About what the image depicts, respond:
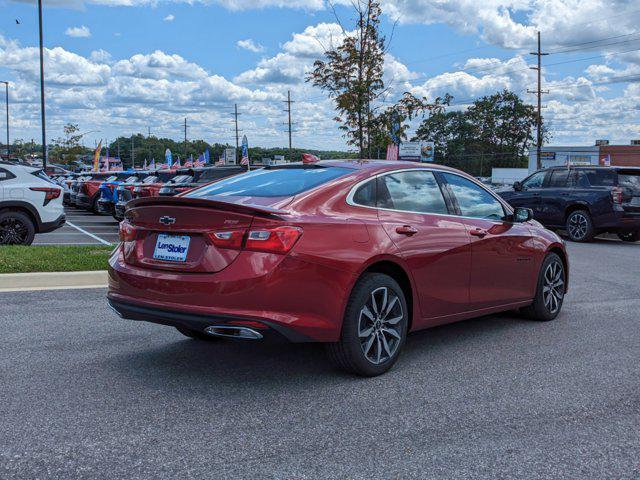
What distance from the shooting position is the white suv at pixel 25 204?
39.3 feet

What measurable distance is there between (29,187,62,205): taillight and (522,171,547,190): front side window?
11.4 meters

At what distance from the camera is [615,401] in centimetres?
449

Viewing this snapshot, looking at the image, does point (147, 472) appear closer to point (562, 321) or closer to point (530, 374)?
point (530, 374)

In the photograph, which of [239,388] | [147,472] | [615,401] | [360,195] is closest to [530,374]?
[615,401]

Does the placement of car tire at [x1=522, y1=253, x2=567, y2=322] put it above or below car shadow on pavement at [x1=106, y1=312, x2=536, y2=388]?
above

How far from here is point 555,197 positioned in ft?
55.0

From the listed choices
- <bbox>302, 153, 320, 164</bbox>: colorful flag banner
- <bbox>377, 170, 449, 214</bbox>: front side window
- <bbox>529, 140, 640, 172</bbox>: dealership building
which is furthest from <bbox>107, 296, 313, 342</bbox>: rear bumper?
<bbox>529, 140, 640, 172</bbox>: dealership building

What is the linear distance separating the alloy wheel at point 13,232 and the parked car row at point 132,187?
283 centimetres

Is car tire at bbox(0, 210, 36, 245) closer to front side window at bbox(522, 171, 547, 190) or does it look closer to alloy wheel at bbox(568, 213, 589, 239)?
alloy wheel at bbox(568, 213, 589, 239)

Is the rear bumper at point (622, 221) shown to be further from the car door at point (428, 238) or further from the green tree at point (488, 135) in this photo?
the green tree at point (488, 135)

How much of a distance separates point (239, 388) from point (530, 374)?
2129 mm

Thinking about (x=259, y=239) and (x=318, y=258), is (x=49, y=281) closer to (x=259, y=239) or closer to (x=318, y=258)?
(x=259, y=239)

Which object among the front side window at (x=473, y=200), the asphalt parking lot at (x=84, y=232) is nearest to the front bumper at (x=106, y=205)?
the asphalt parking lot at (x=84, y=232)

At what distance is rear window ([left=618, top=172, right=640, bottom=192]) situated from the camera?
15.5 m
